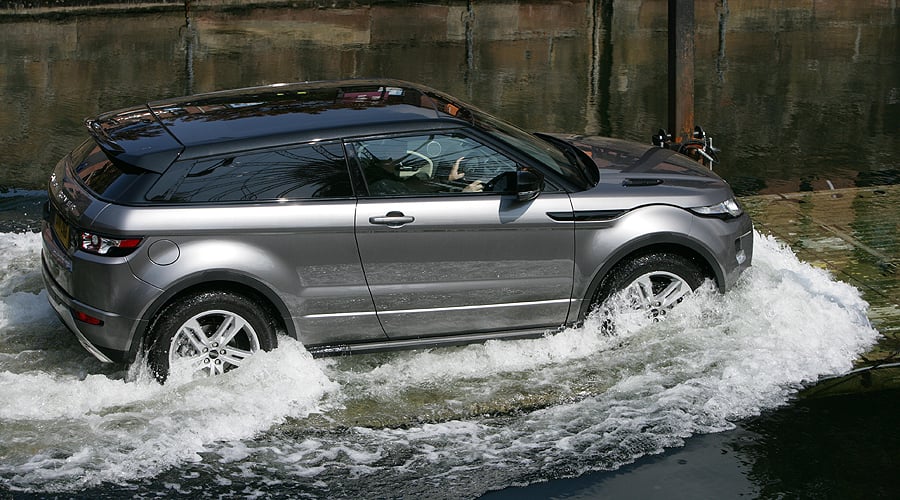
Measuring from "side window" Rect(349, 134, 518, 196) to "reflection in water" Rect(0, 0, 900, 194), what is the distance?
4.70 m

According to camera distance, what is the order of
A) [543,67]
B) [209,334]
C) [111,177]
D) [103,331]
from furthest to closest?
[543,67] → [209,334] → [111,177] → [103,331]

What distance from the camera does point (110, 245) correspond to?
5.91m

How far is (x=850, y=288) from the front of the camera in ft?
24.8

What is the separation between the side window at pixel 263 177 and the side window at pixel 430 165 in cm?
15

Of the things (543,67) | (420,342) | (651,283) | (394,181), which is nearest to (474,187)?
(394,181)

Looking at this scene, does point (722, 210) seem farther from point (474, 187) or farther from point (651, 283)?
point (474, 187)

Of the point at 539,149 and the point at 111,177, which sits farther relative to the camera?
the point at 539,149

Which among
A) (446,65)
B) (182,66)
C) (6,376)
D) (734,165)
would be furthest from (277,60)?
(6,376)

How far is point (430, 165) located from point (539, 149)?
84 centimetres

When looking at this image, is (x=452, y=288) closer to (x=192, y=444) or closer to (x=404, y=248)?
(x=404, y=248)

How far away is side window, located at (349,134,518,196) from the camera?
6.33 meters

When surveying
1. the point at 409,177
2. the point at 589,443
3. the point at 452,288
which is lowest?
the point at 589,443

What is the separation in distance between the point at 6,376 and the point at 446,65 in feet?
39.9

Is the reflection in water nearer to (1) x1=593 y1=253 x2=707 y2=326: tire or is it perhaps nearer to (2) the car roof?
(1) x1=593 y1=253 x2=707 y2=326: tire
